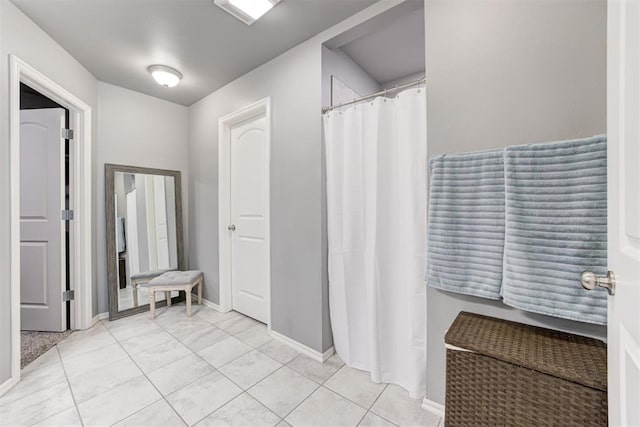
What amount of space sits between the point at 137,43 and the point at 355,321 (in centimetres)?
274

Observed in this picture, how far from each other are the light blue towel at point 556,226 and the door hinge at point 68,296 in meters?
3.38

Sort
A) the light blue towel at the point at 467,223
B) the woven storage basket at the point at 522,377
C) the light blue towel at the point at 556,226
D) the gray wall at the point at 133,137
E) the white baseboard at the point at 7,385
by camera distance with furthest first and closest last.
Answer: the gray wall at the point at 133,137 → the white baseboard at the point at 7,385 → the light blue towel at the point at 467,223 → the light blue towel at the point at 556,226 → the woven storage basket at the point at 522,377

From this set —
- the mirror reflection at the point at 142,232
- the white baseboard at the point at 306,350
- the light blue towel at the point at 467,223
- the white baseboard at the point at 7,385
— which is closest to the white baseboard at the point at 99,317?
the mirror reflection at the point at 142,232

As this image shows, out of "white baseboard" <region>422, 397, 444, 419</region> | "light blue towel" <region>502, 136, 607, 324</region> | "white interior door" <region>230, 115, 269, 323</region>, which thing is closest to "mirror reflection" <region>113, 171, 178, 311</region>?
"white interior door" <region>230, 115, 269, 323</region>

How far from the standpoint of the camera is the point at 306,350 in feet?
6.88

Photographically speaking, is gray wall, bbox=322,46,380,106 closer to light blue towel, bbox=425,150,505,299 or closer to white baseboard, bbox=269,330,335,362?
light blue towel, bbox=425,150,505,299

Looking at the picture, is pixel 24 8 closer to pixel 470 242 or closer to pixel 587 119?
pixel 470 242

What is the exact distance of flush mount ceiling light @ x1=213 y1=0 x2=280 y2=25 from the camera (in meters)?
1.66

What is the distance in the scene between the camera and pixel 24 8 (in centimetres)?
172

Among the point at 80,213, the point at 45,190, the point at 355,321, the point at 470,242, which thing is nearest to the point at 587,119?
the point at 470,242

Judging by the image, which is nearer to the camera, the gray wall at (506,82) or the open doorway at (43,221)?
the gray wall at (506,82)

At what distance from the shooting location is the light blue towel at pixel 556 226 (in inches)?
38.4
